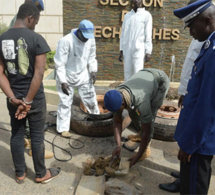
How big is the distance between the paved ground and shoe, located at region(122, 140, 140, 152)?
83 mm

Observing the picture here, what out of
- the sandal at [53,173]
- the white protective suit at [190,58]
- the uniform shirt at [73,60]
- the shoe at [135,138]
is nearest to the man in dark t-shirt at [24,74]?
the sandal at [53,173]

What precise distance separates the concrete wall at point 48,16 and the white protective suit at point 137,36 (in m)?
3.39

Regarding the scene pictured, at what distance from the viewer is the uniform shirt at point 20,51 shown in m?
2.52

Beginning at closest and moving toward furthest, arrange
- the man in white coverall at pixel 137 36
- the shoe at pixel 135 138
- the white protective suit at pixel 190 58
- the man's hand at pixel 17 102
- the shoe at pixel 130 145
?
the man's hand at pixel 17 102 < the white protective suit at pixel 190 58 < the shoe at pixel 130 145 < the shoe at pixel 135 138 < the man in white coverall at pixel 137 36

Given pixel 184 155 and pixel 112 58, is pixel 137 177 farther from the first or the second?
pixel 112 58

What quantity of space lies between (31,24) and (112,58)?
493 cm

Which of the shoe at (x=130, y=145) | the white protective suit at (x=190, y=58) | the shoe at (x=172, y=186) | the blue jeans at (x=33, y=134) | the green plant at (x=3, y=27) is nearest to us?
the blue jeans at (x=33, y=134)

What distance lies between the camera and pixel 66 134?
426 cm

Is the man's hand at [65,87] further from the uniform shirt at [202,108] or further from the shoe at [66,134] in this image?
the uniform shirt at [202,108]

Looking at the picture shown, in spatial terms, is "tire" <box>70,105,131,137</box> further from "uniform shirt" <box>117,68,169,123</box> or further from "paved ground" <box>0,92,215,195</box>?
"uniform shirt" <box>117,68,169,123</box>

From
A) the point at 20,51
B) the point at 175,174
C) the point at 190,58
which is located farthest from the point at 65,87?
the point at 175,174

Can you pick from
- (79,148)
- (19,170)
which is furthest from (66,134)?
(19,170)

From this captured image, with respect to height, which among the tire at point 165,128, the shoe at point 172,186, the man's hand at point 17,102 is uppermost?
the man's hand at point 17,102

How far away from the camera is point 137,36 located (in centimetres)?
523
